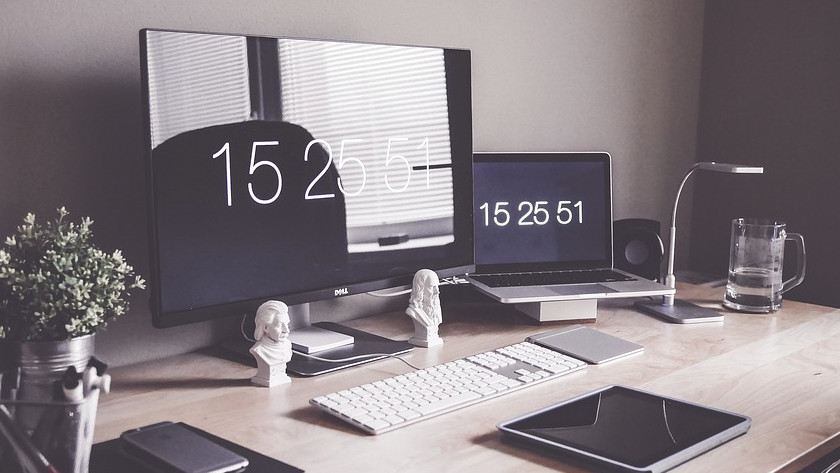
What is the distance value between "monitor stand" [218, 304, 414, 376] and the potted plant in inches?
14.8

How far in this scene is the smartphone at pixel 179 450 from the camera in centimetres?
97

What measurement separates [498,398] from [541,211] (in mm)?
752

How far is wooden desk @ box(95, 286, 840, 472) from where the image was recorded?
42.4 inches

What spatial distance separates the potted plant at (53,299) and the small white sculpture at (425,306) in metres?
0.60

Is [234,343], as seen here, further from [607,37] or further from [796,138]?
[796,138]

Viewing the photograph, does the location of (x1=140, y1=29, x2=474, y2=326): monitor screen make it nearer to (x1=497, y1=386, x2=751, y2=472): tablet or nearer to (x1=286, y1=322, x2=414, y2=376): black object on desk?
(x1=286, y1=322, x2=414, y2=376): black object on desk

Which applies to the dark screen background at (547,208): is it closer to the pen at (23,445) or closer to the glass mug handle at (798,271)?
the glass mug handle at (798,271)

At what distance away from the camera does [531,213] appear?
195cm

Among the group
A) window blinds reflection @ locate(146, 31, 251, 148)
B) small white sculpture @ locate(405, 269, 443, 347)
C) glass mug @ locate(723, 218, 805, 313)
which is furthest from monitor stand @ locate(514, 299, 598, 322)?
window blinds reflection @ locate(146, 31, 251, 148)

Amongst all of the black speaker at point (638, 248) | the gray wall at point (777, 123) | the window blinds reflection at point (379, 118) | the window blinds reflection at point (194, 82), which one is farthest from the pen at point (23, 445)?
the gray wall at point (777, 123)

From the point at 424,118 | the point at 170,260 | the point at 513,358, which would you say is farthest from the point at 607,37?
the point at 170,260

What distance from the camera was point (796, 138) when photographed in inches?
91.2

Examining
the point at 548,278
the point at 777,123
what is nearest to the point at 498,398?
the point at 548,278

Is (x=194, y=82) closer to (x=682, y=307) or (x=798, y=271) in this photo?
(x=682, y=307)
